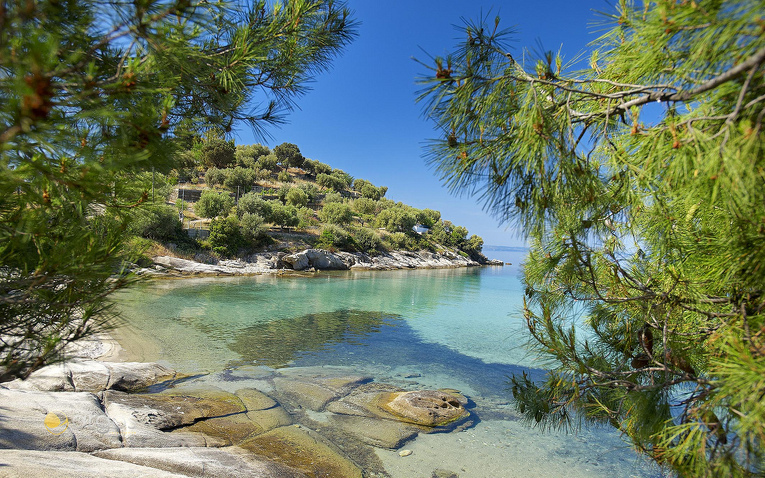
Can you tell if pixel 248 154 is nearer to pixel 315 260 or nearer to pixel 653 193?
pixel 315 260

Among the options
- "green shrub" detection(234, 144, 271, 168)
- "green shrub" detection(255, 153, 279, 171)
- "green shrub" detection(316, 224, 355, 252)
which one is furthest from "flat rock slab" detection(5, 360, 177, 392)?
"green shrub" detection(255, 153, 279, 171)

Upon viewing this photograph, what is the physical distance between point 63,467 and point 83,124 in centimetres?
279

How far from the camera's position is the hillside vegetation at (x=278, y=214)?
26094 millimetres

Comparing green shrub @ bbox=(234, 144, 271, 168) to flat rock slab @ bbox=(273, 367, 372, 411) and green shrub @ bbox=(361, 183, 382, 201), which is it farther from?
flat rock slab @ bbox=(273, 367, 372, 411)

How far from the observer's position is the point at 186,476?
319 centimetres

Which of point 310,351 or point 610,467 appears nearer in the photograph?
point 610,467

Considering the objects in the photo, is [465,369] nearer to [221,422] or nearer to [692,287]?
[221,422]

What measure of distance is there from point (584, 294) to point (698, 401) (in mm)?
1079

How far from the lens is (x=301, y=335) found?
11.4m

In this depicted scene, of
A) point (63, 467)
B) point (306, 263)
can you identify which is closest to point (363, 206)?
point (306, 263)

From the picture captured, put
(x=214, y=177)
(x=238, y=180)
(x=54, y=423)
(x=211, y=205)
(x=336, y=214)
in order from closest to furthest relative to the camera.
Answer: (x=54, y=423), (x=211, y=205), (x=336, y=214), (x=238, y=180), (x=214, y=177)

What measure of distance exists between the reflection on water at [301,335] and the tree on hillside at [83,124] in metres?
6.99

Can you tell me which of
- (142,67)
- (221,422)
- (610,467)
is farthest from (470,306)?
(142,67)

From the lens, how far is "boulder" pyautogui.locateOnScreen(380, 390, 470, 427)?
6.00 meters
